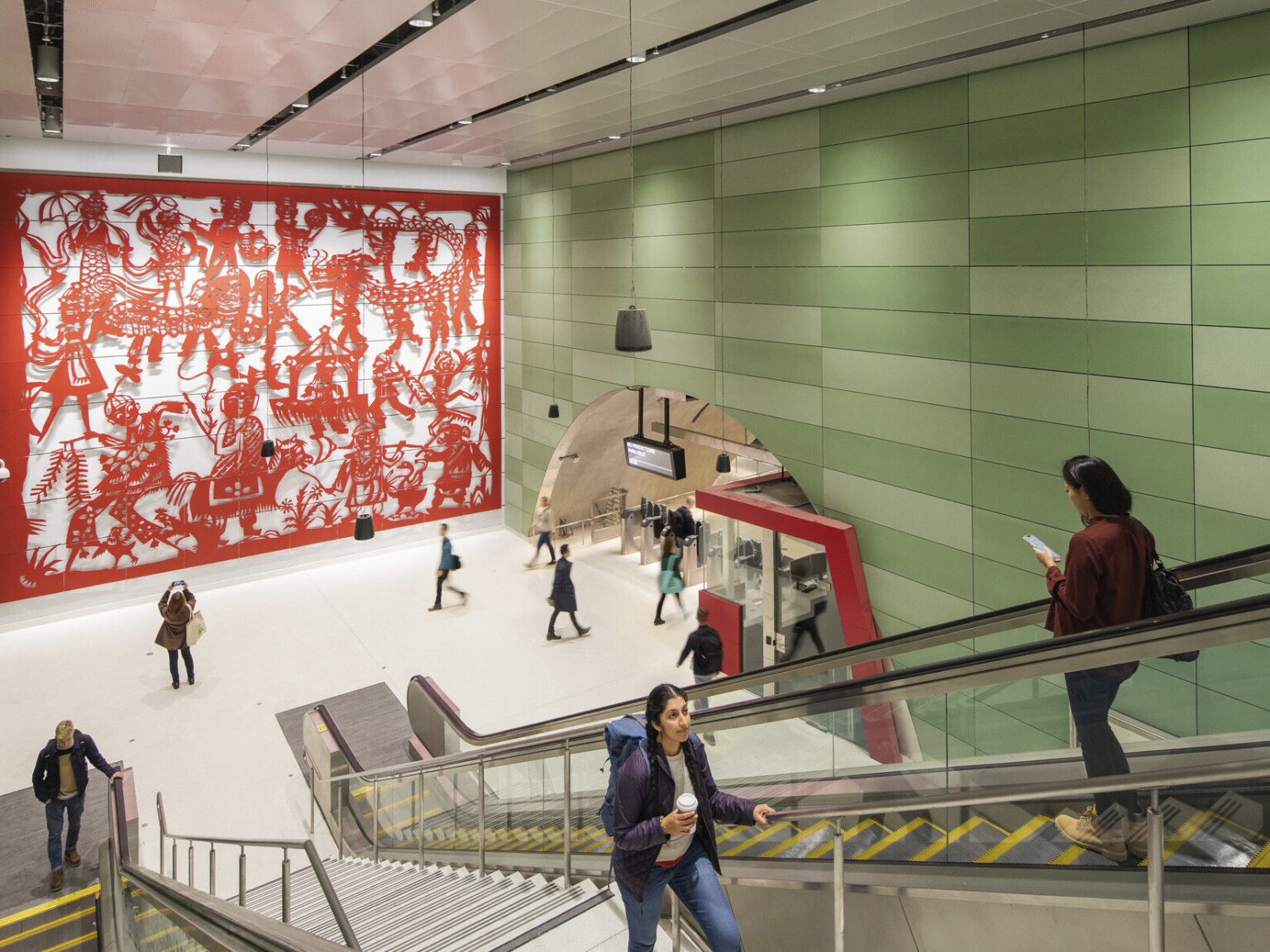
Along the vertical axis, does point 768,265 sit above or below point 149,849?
above

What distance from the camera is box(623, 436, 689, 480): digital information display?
1152cm

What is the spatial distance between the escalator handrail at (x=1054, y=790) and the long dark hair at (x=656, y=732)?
0.33 meters

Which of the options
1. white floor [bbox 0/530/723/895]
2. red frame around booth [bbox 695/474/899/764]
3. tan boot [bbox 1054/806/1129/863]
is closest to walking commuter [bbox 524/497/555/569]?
white floor [bbox 0/530/723/895]

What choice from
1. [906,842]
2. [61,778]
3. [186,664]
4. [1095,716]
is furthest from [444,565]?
[1095,716]

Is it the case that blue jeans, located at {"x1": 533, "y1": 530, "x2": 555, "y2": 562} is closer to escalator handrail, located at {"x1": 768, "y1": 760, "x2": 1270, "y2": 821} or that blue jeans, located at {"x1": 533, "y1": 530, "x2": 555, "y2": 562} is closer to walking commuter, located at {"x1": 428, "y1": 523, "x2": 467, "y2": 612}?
walking commuter, located at {"x1": 428, "y1": 523, "x2": 467, "y2": 612}

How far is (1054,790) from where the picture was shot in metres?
1.97

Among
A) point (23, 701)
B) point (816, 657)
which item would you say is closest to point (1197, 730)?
point (816, 657)

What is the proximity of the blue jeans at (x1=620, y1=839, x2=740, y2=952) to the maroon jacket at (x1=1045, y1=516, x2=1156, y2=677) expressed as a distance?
1.59 meters

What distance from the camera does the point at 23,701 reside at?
939 cm

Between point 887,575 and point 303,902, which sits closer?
point 303,902

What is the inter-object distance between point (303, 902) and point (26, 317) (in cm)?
908

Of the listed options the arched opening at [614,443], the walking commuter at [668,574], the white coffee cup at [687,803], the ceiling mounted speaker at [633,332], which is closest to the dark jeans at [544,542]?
the arched opening at [614,443]

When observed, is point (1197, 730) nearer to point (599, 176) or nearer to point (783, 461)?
point (783, 461)

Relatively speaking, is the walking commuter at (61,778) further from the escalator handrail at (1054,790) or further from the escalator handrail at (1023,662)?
the escalator handrail at (1054,790)
